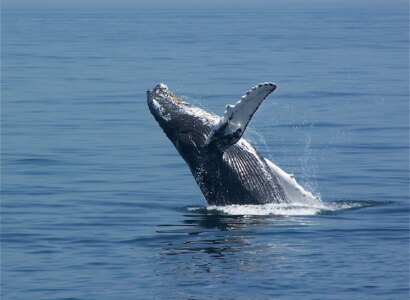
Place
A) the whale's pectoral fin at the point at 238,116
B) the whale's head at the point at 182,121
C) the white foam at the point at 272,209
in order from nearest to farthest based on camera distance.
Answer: the whale's pectoral fin at the point at 238,116, the white foam at the point at 272,209, the whale's head at the point at 182,121

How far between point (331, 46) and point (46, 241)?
4452 cm

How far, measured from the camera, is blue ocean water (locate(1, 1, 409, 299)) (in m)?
10.8

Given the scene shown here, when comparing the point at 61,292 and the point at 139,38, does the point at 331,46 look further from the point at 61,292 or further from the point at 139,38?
the point at 61,292

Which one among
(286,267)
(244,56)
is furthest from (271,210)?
(244,56)

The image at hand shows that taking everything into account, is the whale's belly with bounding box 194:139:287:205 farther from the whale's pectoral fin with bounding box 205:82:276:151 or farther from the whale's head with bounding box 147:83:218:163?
the whale's pectoral fin with bounding box 205:82:276:151

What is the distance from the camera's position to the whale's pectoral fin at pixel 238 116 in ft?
42.3

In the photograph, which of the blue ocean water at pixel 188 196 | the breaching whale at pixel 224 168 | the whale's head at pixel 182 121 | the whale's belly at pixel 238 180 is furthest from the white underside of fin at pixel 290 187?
the whale's head at pixel 182 121

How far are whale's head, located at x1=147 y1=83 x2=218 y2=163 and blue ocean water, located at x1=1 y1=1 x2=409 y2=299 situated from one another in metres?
0.92

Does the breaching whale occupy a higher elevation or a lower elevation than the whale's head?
lower

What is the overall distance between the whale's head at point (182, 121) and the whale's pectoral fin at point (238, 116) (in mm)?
785

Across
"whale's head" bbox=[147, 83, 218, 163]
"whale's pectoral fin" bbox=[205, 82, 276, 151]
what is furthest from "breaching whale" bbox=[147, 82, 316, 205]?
"whale's pectoral fin" bbox=[205, 82, 276, 151]

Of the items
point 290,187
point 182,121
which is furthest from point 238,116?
point 290,187

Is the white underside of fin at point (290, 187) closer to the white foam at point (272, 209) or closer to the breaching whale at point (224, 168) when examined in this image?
the breaching whale at point (224, 168)

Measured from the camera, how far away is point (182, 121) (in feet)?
47.2
